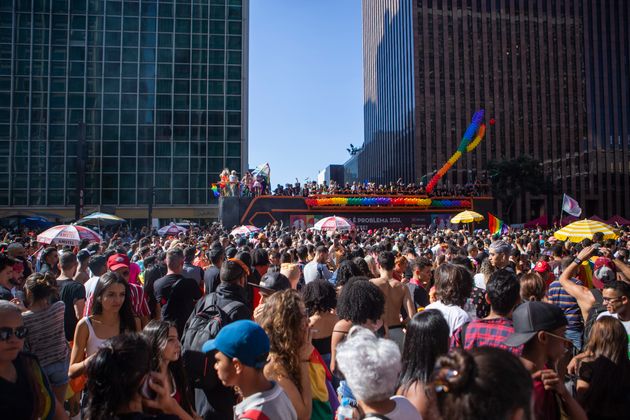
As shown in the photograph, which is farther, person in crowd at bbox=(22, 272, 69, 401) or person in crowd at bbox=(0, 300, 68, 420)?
person in crowd at bbox=(22, 272, 69, 401)

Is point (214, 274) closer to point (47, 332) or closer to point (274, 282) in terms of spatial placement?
point (274, 282)

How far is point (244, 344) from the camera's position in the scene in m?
2.76

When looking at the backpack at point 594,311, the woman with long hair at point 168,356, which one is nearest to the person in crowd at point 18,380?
the woman with long hair at point 168,356

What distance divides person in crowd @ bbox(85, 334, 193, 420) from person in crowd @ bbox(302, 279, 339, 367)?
2.08 metres

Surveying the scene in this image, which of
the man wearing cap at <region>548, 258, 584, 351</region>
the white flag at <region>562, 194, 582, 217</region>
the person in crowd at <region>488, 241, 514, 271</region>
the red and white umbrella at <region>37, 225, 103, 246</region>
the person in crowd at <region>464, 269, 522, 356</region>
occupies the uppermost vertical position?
the white flag at <region>562, 194, 582, 217</region>

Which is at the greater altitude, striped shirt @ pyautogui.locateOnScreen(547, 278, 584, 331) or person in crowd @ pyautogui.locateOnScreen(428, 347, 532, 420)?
person in crowd @ pyautogui.locateOnScreen(428, 347, 532, 420)

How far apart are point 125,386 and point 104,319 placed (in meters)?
2.16

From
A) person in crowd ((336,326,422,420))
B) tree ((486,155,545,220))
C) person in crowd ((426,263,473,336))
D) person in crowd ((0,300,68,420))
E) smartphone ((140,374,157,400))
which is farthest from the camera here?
tree ((486,155,545,220))

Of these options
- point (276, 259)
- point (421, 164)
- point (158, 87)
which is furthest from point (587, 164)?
point (276, 259)

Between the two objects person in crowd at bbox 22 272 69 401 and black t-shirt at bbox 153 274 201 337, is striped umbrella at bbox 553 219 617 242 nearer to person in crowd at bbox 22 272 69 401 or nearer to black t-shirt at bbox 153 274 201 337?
black t-shirt at bbox 153 274 201 337

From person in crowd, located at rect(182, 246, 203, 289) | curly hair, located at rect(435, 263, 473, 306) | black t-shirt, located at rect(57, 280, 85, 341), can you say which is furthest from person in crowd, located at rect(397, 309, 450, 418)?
person in crowd, located at rect(182, 246, 203, 289)

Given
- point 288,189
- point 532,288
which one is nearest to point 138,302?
point 532,288

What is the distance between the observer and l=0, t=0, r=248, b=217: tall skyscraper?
1890 inches

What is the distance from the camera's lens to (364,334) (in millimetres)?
2717
